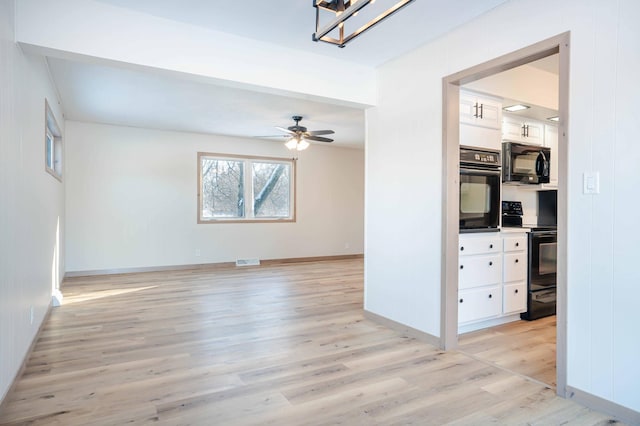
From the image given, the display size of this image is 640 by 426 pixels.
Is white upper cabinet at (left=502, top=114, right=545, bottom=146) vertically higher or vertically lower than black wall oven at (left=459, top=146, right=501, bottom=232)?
higher

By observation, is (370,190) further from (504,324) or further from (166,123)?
(166,123)

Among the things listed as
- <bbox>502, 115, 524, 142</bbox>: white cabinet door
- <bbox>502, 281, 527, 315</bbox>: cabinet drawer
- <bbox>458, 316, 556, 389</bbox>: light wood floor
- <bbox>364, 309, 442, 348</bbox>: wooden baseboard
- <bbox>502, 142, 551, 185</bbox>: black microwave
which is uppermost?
A: <bbox>502, 115, 524, 142</bbox>: white cabinet door

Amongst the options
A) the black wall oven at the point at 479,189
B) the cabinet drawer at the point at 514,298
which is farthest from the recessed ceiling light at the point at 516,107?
the cabinet drawer at the point at 514,298

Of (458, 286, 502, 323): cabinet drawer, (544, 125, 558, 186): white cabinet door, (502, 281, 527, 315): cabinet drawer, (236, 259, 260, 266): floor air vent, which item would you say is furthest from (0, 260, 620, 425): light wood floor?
(236, 259, 260, 266): floor air vent

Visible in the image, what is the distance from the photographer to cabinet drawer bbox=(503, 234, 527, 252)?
3740 millimetres

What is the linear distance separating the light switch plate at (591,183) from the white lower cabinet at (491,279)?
49.7 inches

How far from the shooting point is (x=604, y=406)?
215cm

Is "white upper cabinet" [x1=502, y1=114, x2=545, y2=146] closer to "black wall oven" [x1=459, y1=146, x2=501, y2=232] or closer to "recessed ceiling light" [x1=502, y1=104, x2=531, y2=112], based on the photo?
"recessed ceiling light" [x1=502, y1=104, x2=531, y2=112]

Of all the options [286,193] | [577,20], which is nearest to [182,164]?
[286,193]

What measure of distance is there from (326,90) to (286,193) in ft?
15.8

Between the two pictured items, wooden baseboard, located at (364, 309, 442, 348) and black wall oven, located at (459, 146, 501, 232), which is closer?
wooden baseboard, located at (364, 309, 442, 348)

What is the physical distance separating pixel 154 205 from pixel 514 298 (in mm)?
5947

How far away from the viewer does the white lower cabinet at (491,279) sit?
3.46 meters

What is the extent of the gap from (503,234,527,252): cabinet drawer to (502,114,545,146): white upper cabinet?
43.1 inches
